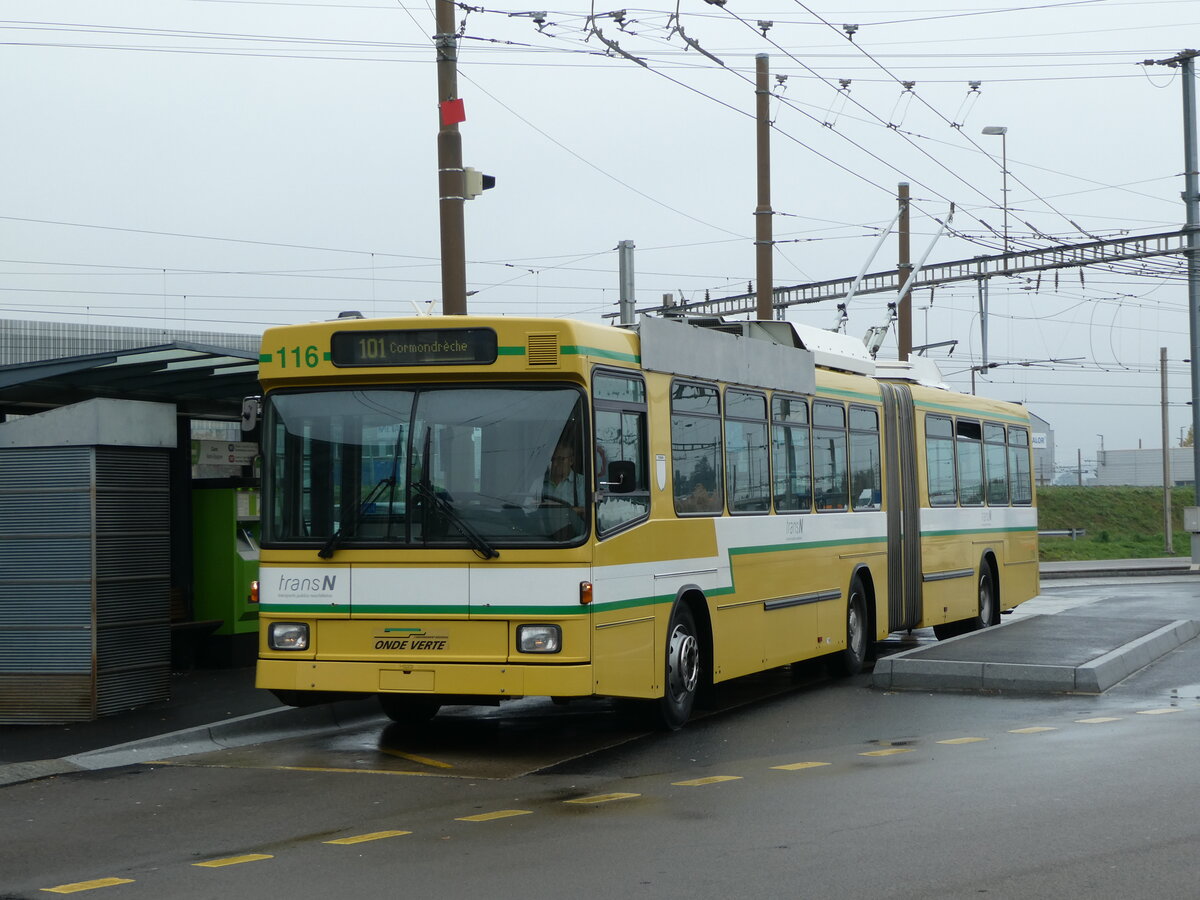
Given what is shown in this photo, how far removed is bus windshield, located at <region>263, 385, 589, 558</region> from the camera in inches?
412

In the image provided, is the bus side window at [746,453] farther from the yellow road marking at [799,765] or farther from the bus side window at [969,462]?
the bus side window at [969,462]

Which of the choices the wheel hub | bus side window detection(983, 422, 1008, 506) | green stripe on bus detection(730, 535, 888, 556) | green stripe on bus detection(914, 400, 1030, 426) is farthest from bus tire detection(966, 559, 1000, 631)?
the wheel hub

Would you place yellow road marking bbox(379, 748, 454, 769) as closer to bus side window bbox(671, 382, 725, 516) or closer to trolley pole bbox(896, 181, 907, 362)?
bus side window bbox(671, 382, 725, 516)

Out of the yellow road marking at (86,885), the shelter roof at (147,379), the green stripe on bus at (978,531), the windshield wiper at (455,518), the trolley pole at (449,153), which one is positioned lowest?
the yellow road marking at (86,885)

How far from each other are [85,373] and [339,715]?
348cm

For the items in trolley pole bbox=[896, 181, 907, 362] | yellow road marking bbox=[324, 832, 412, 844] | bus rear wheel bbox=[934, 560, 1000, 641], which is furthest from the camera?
trolley pole bbox=[896, 181, 907, 362]

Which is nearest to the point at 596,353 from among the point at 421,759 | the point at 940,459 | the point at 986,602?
the point at 421,759

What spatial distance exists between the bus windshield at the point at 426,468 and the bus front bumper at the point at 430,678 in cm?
77

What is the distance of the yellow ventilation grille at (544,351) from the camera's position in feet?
34.6

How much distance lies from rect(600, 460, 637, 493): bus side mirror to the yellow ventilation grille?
82 centimetres

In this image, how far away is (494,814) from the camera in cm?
861

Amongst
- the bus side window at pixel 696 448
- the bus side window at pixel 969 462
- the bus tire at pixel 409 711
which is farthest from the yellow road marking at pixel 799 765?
the bus side window at pixel 969 462

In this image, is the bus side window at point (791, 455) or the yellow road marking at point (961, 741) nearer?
the yellow road marking at point (961, 741)

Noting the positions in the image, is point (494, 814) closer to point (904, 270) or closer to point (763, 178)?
point (763, 178)
